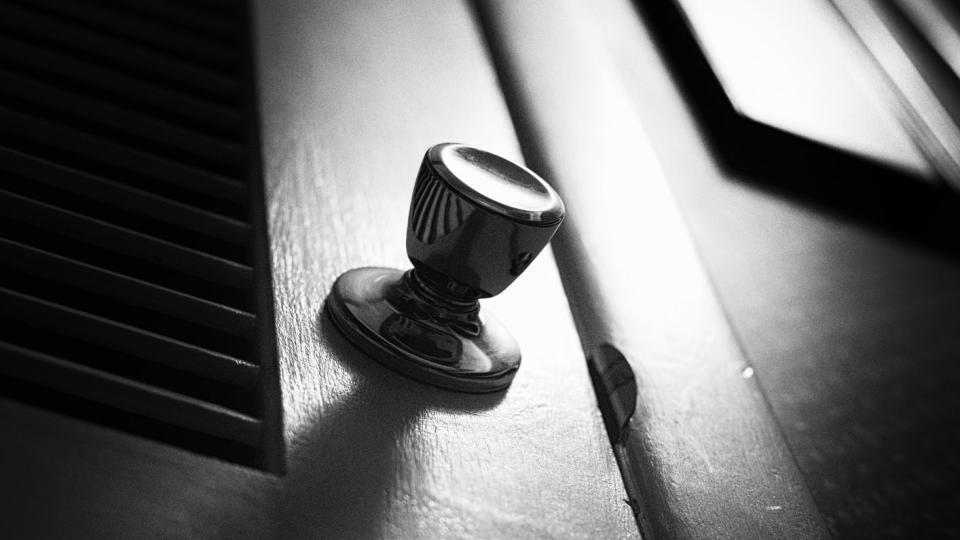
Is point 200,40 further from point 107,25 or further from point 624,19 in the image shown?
point 624,19

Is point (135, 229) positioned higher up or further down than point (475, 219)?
further down

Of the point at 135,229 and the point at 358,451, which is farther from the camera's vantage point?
the point at 135,229

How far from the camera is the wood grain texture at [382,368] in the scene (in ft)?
1.07

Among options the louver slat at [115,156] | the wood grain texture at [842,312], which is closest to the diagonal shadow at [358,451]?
the louver slat at [115,156]

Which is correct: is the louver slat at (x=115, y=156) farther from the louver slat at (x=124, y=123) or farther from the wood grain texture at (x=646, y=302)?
the wood grain texture at (x=646, y=302)

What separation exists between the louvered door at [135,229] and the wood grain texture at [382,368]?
0.06 feet

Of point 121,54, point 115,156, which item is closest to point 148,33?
point 121,54

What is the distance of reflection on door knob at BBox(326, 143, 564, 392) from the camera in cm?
37

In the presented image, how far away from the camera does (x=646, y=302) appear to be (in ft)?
1.71

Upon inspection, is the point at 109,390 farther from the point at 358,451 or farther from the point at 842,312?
the point at 842,312

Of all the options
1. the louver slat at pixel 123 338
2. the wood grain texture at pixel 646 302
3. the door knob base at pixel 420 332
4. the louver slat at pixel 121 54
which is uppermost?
the wood grain texture at pixel 646 302

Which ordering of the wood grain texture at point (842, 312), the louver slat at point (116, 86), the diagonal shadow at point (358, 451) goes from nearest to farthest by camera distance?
the diagonal shadow at point (358, 451), the louver slat at point (116, 86), the wood grain texture at point (842, 312)

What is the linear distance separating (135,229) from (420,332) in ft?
0.55

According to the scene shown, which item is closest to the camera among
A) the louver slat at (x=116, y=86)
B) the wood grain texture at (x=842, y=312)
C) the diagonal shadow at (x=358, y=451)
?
the diagonal shadow at (x=358, y=451)
